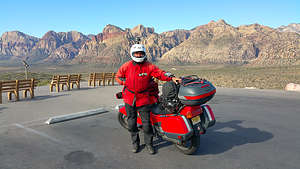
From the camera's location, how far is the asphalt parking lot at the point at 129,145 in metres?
4.47

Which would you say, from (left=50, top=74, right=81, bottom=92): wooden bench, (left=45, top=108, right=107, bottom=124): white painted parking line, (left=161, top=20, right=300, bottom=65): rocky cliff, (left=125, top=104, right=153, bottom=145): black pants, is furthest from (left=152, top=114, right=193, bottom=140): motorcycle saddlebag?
(left=161, top=20, right=300, bottom=65): rocky cliff

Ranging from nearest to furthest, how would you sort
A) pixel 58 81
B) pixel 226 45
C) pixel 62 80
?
pixel 58 81, pixel 62 80, pixel 226 45

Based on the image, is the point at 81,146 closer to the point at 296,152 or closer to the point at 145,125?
the point at 145,125

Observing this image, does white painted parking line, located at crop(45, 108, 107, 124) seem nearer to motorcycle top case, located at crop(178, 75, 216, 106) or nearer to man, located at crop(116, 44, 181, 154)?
man, located at crop(116, 44, 181, 154)

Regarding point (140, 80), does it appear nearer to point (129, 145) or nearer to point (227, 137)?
point (129, 145)

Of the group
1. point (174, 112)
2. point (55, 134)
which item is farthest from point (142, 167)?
point (55, 134)

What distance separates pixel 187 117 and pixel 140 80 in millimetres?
1048

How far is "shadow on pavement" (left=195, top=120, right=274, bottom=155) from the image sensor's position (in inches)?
202

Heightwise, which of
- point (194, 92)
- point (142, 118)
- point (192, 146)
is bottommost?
point (192, 146)

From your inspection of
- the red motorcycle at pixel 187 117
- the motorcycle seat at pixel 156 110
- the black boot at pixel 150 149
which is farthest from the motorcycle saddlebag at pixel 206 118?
the black boot at pixel 150 149

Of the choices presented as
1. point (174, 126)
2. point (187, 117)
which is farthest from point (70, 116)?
point (187, 117)

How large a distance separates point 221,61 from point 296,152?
482ft

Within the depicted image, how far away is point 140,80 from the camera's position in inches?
183

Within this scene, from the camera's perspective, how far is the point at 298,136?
19.4ft
